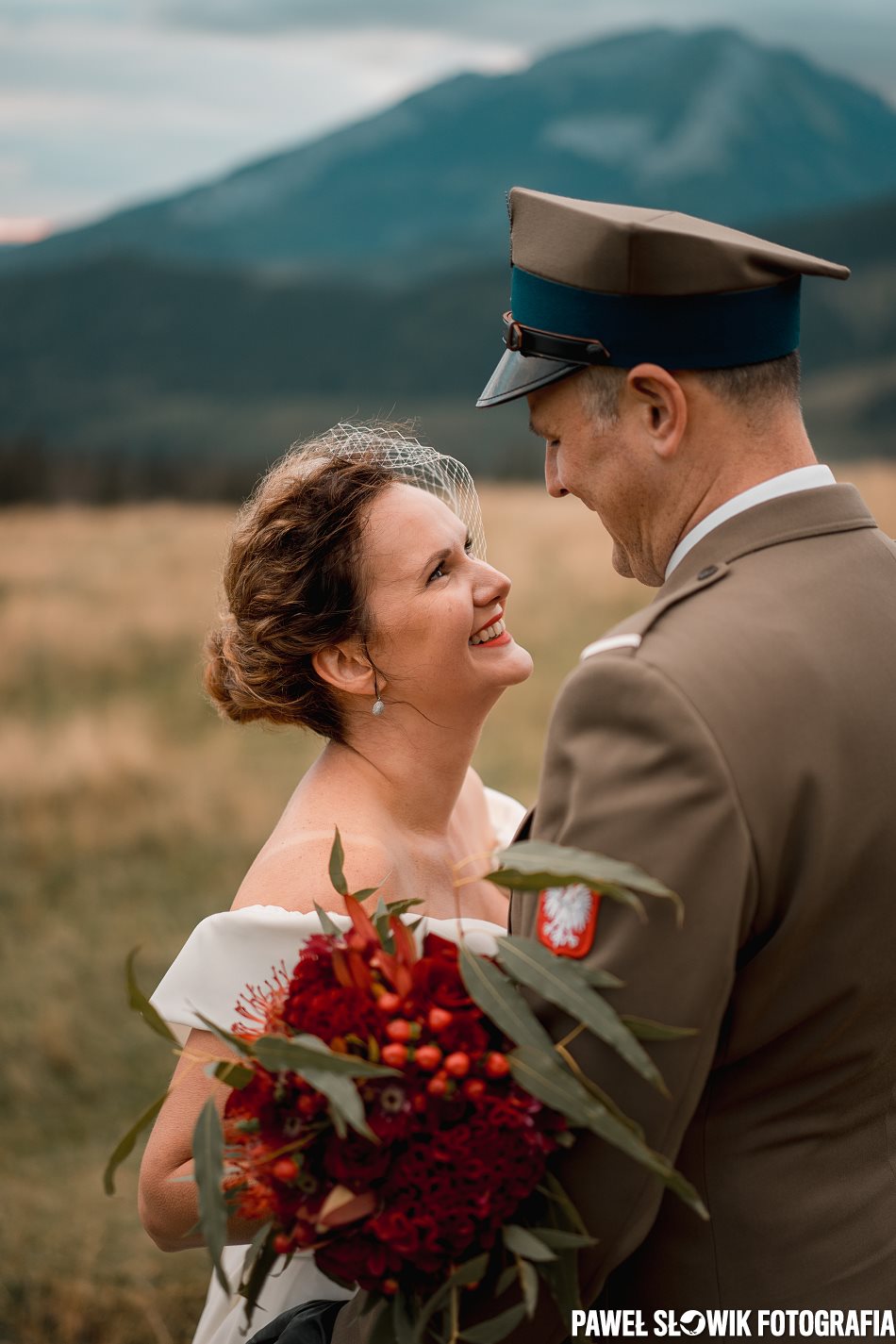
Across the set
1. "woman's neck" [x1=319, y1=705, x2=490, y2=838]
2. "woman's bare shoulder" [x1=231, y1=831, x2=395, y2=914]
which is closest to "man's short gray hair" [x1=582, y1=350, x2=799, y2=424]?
"woman's neck" [x1=319, y1=705, x2=490, y2=838]

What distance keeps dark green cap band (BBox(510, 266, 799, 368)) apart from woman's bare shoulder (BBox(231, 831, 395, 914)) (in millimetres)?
1158

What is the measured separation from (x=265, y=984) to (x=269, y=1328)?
0.65m

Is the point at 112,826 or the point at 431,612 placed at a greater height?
the point at 431,612

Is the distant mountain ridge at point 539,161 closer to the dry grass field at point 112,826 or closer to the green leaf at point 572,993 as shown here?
the dry grass field at point 112,826

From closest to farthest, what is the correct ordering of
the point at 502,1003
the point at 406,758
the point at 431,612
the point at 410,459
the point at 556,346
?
the point at 502,1003
the point at 556,346
the point at 431,612
the point at 406,758
the point at 410,459

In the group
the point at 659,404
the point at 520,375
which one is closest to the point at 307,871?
the point at 520,375

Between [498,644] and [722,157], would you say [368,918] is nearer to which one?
[498,644]

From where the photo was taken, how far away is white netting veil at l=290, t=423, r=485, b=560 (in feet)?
10.5

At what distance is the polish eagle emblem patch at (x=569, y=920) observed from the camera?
188 centimetres

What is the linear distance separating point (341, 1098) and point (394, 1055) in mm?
113

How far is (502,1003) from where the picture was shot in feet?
5.96

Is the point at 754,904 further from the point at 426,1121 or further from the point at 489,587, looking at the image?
the point at 489,587

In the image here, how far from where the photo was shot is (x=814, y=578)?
6.77 feet

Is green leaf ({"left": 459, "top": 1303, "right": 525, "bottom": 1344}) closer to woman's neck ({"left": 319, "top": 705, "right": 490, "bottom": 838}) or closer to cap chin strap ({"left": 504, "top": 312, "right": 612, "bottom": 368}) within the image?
woman's neck ({"left": 319, "top": 705, "right": 490, "bottom": 838})
